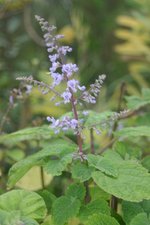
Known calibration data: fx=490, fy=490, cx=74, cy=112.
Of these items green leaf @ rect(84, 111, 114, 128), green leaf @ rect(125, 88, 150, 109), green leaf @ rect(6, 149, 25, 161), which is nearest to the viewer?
green leaf @ rect(84, 111, 114, 128)

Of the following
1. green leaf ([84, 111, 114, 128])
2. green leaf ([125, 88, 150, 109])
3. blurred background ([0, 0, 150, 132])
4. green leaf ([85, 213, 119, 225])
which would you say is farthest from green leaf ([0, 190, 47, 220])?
blurred background ([0, 0, 150, 132])

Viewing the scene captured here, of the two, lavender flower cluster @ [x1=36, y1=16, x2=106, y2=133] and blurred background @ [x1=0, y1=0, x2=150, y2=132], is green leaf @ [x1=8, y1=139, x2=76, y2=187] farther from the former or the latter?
blurred background @ [x1=0, y1=0, x2=150, y2=132]

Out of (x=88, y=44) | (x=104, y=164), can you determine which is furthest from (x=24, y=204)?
(x=88, y=44)

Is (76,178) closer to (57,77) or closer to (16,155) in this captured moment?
(57,77)

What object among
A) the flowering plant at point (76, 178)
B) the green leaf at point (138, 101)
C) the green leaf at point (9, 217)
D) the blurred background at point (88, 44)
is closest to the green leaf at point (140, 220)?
the flowering plant at point (76, 178)

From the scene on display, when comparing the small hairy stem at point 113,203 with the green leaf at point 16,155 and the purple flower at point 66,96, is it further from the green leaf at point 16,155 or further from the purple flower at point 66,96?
the green leaf at point 16,155

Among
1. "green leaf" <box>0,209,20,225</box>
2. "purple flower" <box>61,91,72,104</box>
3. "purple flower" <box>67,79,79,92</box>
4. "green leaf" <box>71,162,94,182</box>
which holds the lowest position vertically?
"green leaf" <box>0,209,20,225</box>

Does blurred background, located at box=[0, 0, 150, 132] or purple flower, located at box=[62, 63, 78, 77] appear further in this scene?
blurred background, located at box=[0, 0, 150, 132]
